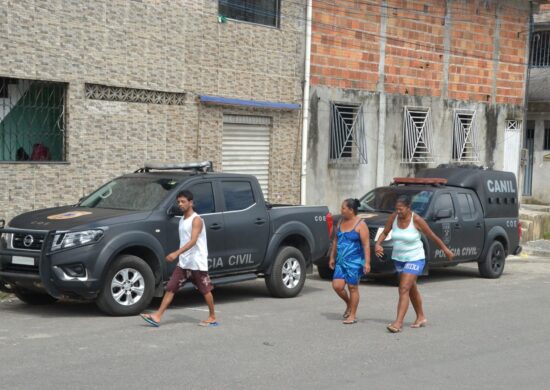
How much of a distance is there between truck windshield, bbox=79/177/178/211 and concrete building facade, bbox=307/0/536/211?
9.13 m

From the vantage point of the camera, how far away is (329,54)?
21016 mm

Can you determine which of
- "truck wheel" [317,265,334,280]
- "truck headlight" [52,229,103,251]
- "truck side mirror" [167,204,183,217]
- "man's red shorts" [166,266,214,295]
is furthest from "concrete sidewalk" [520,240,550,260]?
"truck headlight" [52,229,103,251]

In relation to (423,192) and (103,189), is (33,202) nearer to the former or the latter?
Result: (103,189)

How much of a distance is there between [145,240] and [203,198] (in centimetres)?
133

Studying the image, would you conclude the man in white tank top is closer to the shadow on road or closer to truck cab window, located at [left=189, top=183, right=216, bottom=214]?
the shadow on road

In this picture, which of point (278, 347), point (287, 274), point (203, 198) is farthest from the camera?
point (287, 274)

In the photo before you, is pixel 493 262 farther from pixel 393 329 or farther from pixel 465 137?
pixel 465 137

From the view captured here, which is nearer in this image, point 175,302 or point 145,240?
point 145,240

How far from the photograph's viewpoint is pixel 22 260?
10516 mm

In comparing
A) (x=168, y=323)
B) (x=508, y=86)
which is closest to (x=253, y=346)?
(x=168, y=323)

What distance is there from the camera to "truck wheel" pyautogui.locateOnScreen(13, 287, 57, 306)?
11250mm

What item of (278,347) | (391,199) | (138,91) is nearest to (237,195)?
(278,347)

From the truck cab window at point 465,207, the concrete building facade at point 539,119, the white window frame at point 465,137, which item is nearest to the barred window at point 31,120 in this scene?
the truck cab window at point 465,207

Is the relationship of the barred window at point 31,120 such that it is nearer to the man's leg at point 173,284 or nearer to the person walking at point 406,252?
the man's leg at point 173,284
